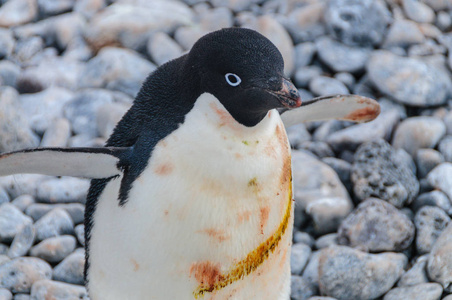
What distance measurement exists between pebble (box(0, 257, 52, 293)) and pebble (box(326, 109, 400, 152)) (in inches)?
39.7

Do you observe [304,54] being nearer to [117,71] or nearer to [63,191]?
[117,71]

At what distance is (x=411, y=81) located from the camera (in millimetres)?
2336

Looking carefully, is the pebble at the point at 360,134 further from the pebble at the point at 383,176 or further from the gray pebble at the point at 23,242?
the gray pebble at the point at 23,242

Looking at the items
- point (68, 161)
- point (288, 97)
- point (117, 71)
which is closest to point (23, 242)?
point (68, 161)

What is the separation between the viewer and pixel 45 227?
6.08 feet

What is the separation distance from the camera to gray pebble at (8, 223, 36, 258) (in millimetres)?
1788

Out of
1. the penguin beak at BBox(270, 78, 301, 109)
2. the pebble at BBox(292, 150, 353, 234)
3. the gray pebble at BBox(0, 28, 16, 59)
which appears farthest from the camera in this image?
the gray pebble at BBox(0, 28, 16, 59)

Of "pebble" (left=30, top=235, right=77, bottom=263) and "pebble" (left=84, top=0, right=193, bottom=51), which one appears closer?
"pebble" (left=30, top=235, right=77, bottom=263)

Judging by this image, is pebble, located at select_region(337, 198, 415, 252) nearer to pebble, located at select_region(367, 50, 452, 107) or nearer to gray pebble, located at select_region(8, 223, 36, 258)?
pebble, located at select_region(367, 50, 452, 107)

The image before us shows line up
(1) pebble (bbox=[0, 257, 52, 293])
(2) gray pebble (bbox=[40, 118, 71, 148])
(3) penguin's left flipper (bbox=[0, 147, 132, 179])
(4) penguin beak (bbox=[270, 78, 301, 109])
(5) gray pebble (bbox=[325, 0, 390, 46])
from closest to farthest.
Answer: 1. (4) penguin beak (bbox=[270, 78, 301, 109])
2. (3) penguin's left flipper (bbox=[0, 147, 132, 179])
3. (1) pebble (bbox=[0, 257, 52, 293])
4. (2) gray pebble (bbox=[40, 118, 71, 148])
5. (5) gray pebble (bbox=[325, 0, 390, 46])

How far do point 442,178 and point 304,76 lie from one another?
716mm

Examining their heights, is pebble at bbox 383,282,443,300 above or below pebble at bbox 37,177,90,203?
above

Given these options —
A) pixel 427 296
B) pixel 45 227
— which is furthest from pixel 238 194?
pixel 45 227

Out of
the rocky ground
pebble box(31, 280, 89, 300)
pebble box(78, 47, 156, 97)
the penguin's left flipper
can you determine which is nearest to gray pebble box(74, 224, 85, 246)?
the rocky ground
